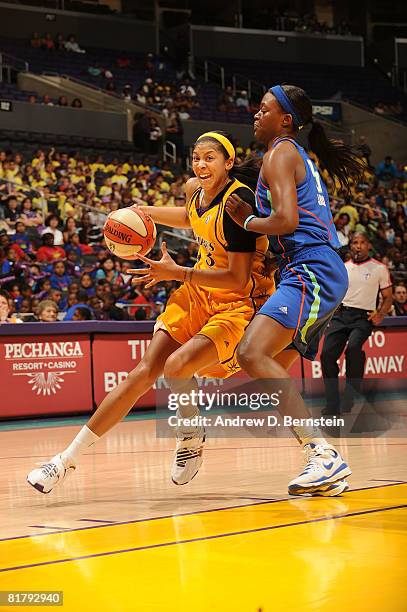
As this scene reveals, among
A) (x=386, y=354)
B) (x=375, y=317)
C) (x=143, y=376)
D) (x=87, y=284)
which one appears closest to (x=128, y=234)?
(x=143, y=376)

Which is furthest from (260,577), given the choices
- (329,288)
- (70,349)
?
(70,349)

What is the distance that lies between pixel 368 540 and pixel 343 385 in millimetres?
7300

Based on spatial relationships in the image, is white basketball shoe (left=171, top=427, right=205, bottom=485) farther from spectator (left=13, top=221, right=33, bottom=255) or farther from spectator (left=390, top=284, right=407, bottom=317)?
spectator (left=13, top=221, right=33, bottom=255)

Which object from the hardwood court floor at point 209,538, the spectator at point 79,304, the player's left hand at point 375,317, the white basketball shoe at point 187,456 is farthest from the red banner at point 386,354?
the white basketball shoe at point 187,456

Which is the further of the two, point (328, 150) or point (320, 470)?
point (328, 150)

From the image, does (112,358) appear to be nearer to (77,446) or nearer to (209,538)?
(77,446)

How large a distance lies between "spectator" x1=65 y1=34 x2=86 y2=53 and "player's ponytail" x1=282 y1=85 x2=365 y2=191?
78.5 ft

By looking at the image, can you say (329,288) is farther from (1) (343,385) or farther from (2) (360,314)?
(1) (343,385)

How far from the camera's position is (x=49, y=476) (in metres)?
5.18

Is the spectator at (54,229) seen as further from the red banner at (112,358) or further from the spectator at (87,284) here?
the red banner at (112,358)

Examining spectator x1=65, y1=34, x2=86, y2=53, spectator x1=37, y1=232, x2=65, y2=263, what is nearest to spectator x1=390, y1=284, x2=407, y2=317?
spectator x1=37, y1=232, x2=65, y2=263

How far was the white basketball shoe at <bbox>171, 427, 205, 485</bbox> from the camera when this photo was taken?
5551 mm

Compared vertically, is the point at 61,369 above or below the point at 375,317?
below

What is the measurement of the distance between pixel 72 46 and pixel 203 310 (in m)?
24.2
